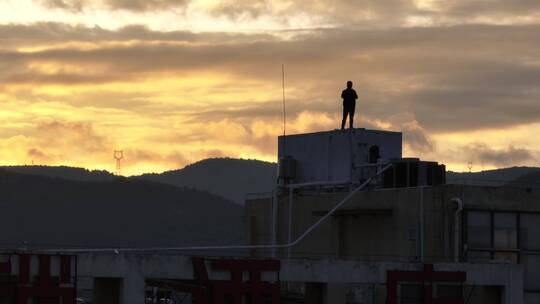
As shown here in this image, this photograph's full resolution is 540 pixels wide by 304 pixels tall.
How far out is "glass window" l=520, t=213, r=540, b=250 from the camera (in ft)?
228

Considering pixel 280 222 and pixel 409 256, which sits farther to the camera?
pixel 280 222

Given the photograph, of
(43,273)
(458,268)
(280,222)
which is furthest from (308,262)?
(280,222)

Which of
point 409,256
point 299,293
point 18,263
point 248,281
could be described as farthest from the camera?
point 299,293

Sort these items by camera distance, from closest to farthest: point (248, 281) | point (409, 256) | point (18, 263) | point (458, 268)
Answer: point (18, 263)
point (248, 281)
point (458, 268)
point (409, 256)

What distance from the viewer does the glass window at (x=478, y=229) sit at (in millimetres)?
68000

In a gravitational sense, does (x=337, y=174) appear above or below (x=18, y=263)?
above

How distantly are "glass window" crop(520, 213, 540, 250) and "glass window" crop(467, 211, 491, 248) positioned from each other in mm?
1957

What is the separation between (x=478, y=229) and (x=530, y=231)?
121 inches

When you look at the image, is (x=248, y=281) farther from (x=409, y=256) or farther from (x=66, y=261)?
(x=409, y=256)

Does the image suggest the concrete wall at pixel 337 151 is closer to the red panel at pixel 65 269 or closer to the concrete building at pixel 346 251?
the concrete building at pixel 346 251

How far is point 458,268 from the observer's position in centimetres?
6388

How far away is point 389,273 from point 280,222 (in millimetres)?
16922

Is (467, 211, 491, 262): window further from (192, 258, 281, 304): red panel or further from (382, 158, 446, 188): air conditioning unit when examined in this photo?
(192, 258, 281, 304): red panel

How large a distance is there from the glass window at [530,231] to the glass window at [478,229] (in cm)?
196
